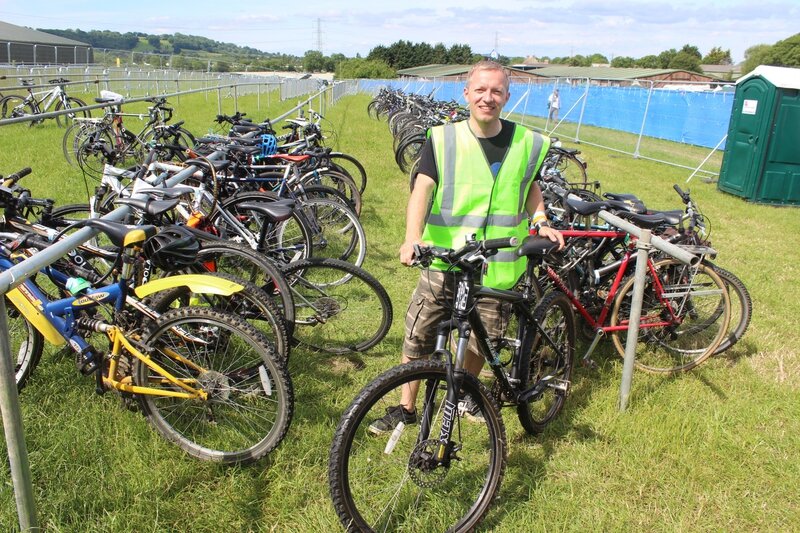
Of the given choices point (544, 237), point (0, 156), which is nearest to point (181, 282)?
point (544, 237)

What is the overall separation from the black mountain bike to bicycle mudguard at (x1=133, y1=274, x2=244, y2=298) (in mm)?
875

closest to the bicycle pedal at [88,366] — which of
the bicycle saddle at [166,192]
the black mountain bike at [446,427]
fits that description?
the bicycle saddle at [166,192]

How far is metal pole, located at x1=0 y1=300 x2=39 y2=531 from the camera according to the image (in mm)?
1672

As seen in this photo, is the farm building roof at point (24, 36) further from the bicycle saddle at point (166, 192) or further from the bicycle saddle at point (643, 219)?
the bicycle saddle at point (643, 219)

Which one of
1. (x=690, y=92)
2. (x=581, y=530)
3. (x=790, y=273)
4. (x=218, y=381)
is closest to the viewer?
(x=581, y=530)

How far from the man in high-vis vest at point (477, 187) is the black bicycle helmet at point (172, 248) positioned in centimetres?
114

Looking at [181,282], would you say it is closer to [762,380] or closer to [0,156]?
[762,380]

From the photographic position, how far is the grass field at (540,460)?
2441 millimetres

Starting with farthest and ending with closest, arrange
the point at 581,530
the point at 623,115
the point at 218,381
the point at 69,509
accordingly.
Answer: the point at 623,115 < the point at 218,381 < the point at 581,530 < the point at 69,509

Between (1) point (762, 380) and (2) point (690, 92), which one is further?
(2) point (690, 92)

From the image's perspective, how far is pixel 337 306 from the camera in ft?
12.7

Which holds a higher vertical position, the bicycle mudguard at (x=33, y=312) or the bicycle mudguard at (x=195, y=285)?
the bicycle mudguard at (x=195, y=285)

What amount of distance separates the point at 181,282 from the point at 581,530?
214 centimetres

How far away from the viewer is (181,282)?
103 inches
